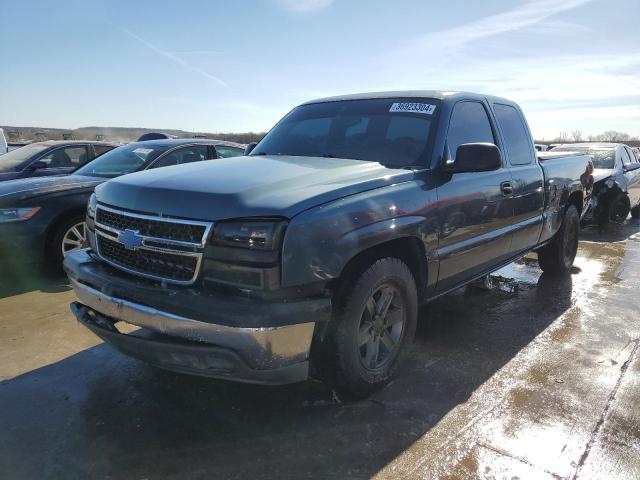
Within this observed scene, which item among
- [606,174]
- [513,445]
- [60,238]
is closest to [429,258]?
[513,445]

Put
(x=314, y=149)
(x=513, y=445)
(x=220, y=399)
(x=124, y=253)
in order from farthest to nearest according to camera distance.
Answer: (x=314, y=149), (x=220, y=399), (x=124, y=253), (x=513, y=445)

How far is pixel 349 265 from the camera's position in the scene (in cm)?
280

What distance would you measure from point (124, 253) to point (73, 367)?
1.15m

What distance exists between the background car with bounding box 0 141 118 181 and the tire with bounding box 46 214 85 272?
222 cm

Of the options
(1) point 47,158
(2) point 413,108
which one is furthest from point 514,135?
(1) point 47,158

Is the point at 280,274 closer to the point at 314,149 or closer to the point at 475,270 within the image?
the point at 314,149

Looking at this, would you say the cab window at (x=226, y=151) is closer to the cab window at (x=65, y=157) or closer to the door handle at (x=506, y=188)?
the cab window at (x=65, y=157)

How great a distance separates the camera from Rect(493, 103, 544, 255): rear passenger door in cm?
446

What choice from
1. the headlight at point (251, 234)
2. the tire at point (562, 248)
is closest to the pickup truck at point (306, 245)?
the headlight at point (251, 234)

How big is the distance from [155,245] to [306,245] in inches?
32.1

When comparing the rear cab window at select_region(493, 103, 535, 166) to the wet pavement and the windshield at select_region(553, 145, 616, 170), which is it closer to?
the wet pavement

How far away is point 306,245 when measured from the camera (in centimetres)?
247

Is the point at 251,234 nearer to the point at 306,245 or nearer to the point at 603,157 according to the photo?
the point at 306,245

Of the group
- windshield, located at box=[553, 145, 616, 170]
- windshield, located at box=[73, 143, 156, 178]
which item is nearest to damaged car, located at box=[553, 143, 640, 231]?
windshield, located at box=[553, 145, 616, 170]
